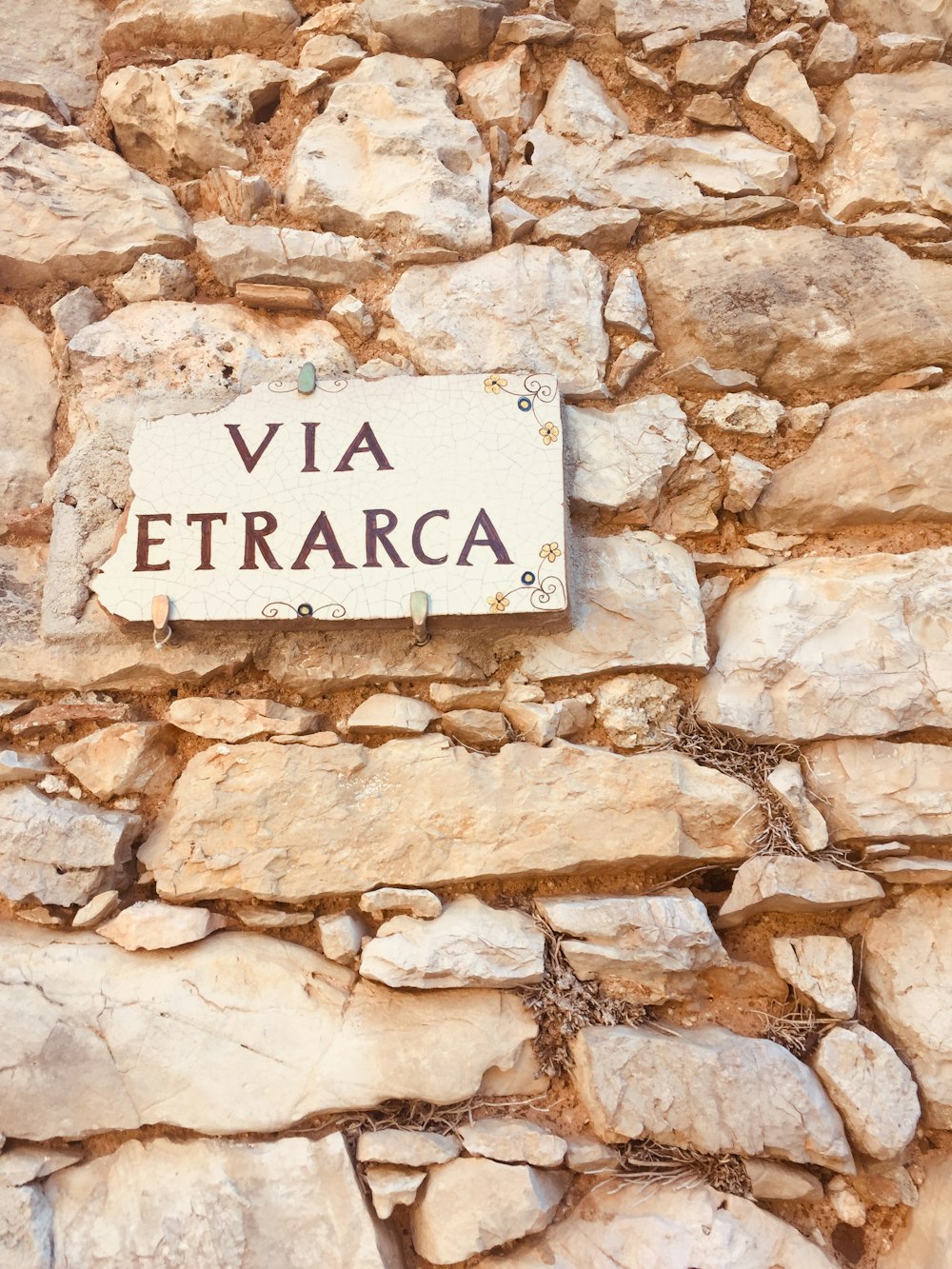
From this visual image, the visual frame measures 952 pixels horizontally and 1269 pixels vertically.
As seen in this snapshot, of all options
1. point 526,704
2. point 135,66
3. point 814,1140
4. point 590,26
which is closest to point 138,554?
point 526,704

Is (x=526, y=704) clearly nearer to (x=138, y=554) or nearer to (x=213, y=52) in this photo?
(x=138, y=554)

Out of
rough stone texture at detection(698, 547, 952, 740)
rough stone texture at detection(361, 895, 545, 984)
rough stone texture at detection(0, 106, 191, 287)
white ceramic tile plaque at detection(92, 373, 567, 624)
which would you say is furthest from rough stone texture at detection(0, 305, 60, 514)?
rough stone texture at detection(698, 547, 952, 740)

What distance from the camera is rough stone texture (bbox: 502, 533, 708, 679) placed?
173 cm

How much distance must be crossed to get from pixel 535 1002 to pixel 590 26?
2326 millimetres

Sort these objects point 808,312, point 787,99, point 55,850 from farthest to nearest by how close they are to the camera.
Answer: point 787,99, point 808,312, point 55,850

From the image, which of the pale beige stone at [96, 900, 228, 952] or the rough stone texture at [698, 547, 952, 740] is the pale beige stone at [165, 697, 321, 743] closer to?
the pale beige stone at [96, 900, 228, 952]

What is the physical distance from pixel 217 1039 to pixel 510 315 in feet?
5.08

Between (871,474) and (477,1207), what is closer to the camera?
(477,1207)

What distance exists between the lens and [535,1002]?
5.00 feet

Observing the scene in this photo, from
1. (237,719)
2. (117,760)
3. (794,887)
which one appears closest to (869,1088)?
(794,887)

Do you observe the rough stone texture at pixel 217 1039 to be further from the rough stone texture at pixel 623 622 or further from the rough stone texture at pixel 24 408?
the rough stone texture at pixel 24 408

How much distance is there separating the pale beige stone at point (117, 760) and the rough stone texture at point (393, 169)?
1238mm

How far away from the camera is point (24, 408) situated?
199 centimetres

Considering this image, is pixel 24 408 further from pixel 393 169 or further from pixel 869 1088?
pixel 869 1088
